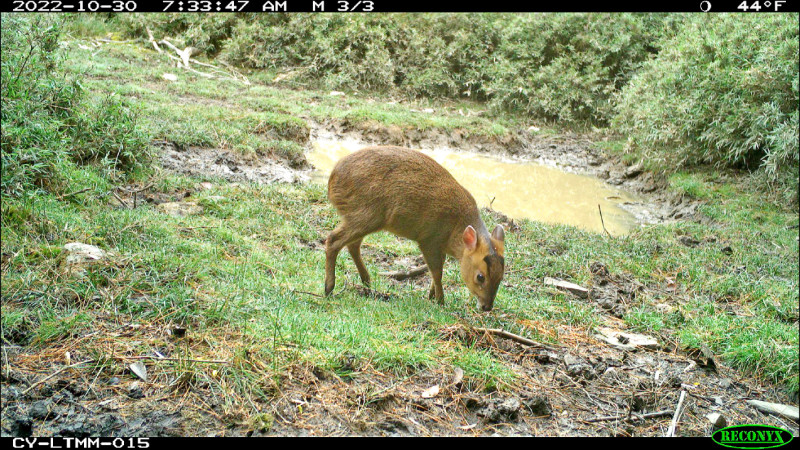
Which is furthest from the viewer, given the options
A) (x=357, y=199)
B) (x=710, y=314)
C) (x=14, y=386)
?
(x=710, y=314)

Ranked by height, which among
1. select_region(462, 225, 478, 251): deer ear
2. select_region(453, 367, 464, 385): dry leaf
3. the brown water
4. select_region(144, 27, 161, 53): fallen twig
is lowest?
the brown water

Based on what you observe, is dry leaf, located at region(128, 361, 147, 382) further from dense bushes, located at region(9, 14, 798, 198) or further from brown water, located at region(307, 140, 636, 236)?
dense bushes, located at region(9, 14, 798, 198)

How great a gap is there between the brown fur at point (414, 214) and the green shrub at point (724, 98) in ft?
19.3

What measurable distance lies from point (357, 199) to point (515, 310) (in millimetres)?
1686

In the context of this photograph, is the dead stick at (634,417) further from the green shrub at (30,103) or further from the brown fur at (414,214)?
the green shrub at (30,103)

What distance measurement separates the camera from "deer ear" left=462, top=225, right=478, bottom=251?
5164mm

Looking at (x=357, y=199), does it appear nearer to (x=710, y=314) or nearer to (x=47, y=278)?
(x=47, y=278)

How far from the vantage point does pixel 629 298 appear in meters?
6.30

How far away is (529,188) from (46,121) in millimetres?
8294

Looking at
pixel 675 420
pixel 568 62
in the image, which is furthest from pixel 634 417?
pixel 568 62

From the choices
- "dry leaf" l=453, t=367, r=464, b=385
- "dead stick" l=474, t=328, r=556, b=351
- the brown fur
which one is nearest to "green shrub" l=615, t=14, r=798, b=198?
the brown fur

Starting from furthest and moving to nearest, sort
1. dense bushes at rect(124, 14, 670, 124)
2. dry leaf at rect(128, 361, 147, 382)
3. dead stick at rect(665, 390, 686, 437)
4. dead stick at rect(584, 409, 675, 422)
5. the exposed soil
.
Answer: dense bushes at rect(124, 14, 670, 124), dead stick at rect(584, 409, 675, 422), dead stick at rect(665, 390, 686, 437), dry leaf at rect(128, 361, 147, 382), the exposed soil

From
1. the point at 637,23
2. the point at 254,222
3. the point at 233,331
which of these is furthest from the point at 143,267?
the point at 637,23

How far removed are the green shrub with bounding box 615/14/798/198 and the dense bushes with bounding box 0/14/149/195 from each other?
880 cm
